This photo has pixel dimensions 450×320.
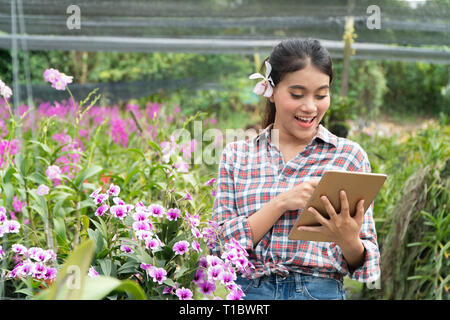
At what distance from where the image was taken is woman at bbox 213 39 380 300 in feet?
4.23

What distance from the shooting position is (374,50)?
391 centimetres

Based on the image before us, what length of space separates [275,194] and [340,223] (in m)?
0.24

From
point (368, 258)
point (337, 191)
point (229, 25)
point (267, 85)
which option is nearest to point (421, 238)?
point (368, 258)

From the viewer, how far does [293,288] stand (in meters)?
1.30

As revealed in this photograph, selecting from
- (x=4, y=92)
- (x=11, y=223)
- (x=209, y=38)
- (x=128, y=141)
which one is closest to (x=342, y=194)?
(x=11, y=223)

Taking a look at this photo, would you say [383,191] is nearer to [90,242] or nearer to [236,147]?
[236,147]

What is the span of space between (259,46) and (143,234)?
299 centimetres

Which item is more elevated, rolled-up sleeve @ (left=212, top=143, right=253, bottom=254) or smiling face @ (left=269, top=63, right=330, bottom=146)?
smiling face @ (left=269, top=63, right=330, bottom=146)

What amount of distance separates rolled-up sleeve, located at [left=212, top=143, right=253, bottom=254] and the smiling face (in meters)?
0.20

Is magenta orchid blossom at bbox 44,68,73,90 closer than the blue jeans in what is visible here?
No

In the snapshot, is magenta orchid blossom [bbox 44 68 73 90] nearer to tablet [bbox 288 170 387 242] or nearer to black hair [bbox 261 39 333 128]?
black hair [bbox 261 39 333 128]

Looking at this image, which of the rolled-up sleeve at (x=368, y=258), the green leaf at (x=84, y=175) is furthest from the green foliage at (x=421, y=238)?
the green leaf at (x=84, y=175)

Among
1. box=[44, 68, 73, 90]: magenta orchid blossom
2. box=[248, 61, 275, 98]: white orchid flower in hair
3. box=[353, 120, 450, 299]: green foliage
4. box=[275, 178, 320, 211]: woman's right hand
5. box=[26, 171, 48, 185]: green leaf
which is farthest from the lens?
box=[353, 120, 450, 299]: green foliage

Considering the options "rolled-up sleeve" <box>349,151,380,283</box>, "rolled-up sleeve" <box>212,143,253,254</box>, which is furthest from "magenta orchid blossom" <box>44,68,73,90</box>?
"rolled-up sleeve" <box>349,151,380,283</box>
